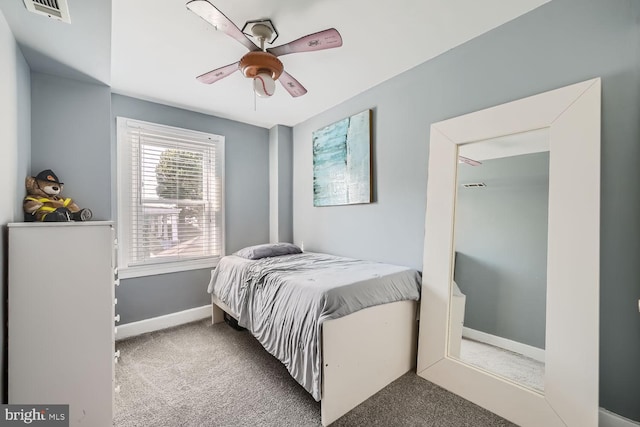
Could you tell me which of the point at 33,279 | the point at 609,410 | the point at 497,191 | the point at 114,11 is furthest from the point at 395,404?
the point at 114,11

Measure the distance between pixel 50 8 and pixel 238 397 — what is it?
243cm

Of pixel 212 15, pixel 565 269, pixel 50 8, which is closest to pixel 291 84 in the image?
pixel 212 15

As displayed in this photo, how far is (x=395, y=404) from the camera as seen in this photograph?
1672mm

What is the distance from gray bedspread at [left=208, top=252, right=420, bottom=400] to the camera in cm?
156

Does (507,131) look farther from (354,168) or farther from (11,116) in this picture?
(11,116)

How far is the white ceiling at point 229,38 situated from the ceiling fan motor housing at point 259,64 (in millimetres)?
281

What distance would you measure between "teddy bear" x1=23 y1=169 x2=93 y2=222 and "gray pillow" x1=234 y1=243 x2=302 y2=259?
1.35m

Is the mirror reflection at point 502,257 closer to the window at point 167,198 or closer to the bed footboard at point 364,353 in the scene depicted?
the bed footboard at point 364,353

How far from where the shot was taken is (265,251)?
111 inches

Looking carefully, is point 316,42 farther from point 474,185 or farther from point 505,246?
point 505,246

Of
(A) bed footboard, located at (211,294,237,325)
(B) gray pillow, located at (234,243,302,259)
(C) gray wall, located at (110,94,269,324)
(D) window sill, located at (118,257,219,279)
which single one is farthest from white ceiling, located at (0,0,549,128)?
(A) bed footboard, located at (211,294,237,325)

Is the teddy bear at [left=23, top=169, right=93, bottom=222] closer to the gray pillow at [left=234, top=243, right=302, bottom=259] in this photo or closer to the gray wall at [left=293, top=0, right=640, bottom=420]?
the gray pillow at [left=234, top=243, right=302, bottom=259]

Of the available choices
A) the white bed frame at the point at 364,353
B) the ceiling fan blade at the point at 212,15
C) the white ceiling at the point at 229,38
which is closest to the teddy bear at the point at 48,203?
the white ceiling at the point at 229,38

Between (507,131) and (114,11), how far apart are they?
2563mm
